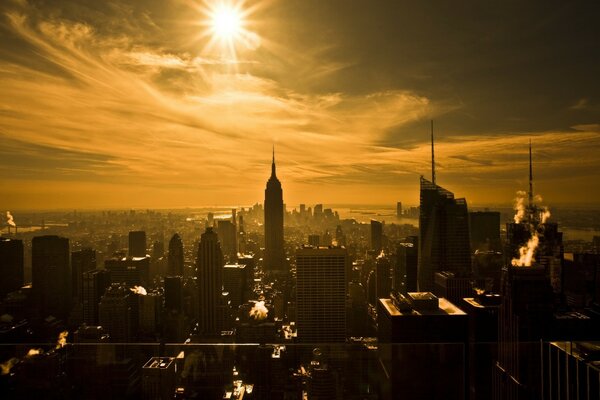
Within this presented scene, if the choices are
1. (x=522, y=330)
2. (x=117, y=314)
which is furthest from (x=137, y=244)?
(x=522, y=330)

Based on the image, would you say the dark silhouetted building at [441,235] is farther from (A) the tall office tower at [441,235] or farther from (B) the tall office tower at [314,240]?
(B) the tall office tower at [314,240]

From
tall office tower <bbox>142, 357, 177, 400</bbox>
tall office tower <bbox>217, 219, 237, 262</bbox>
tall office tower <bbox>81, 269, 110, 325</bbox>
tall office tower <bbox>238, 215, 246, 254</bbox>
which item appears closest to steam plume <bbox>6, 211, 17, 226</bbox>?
tall office tower <bbox>81, 269, 110, 325</bbox>

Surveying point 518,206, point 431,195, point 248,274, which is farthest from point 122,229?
point 518,206

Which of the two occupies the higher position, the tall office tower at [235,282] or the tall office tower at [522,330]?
the tall office tower at [522,330]

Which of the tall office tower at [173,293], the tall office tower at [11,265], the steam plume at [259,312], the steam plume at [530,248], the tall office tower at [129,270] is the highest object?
the steam plume at [530,248]

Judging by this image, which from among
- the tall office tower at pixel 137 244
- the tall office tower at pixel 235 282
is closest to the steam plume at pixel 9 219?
the tall office tower at pixel 137 244

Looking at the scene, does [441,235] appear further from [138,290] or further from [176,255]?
[176,255]

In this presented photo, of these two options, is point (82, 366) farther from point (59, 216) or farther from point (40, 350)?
point (59, 216)
